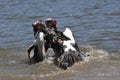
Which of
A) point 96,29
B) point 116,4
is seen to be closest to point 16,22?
point 96,29

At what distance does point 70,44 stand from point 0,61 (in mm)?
1755

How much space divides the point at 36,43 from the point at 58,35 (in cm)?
72

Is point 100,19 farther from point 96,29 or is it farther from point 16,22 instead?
point 16,22

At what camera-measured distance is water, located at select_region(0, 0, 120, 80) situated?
31.3 ft

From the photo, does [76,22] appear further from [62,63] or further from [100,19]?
[62,63]

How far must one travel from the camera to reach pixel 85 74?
30.5ft

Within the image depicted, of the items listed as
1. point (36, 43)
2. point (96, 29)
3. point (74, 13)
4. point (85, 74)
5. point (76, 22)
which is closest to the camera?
point (85, 74)

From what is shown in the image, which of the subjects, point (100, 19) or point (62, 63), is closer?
point (62, 63)

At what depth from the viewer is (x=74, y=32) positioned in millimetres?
14023

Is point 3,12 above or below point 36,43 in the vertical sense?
below

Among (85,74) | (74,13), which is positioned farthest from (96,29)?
(85,74)

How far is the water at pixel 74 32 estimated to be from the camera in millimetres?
9539

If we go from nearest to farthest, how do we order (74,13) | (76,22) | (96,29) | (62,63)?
(62,63)
(96,29)
(76,22)
(74,13)

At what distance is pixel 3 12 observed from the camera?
734 inches
